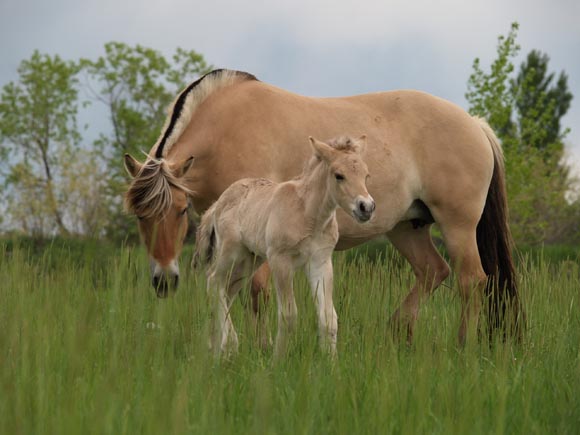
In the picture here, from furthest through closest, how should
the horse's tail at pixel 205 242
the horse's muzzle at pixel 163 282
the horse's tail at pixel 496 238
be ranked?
the horse's tail at pixel 496 238 < the horse's tail at pixel 205 242 < the horse's muzzle at pixel 163 282

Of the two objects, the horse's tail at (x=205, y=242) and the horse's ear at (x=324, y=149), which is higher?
the horse's ear at (x=324, y=149)

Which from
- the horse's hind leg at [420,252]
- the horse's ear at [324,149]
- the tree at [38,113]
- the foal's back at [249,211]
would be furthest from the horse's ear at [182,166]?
the tree at [38,113]

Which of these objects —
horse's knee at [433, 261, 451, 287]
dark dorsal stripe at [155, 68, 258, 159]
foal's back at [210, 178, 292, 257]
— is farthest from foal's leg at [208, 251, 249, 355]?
horse's knee at [433, 261, 451, 287]

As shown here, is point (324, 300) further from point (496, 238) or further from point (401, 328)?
point (496, 238)

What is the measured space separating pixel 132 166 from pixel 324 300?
7.88ft

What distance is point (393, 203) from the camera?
773 cm

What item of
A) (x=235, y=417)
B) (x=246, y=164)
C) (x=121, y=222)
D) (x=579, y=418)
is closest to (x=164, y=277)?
(x=246, y=164)

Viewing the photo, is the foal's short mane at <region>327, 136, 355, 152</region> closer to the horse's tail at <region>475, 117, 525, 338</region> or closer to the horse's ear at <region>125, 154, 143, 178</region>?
the horse's ear at <region>125, 154, 143, 178</region>

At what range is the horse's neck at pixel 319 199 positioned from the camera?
17.6 feet

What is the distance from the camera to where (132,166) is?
669cm

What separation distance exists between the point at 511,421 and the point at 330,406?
1055 mm

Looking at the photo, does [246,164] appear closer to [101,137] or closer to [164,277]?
[164,277]

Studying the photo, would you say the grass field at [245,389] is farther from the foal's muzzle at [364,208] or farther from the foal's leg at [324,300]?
the foal's muzzle at [364,208]

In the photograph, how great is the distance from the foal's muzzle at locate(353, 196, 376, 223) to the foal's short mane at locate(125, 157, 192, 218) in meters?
1.88
